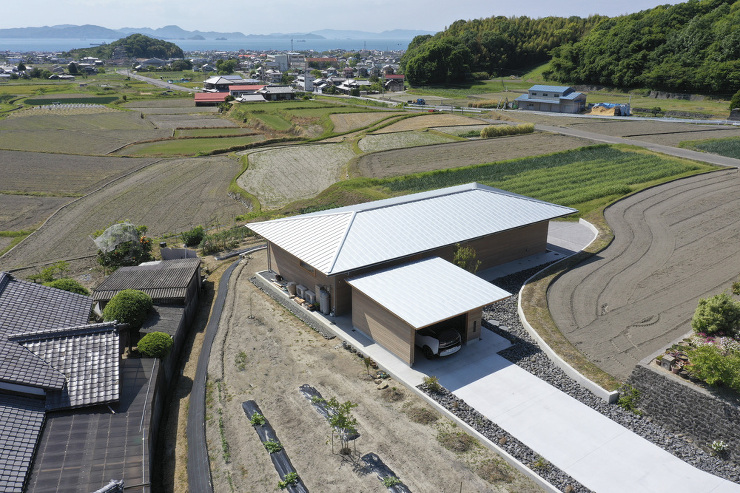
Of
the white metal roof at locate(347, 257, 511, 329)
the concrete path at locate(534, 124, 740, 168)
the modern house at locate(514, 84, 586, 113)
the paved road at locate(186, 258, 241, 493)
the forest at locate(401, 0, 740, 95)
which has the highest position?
the forest at locate(401, 0, 740, 95)

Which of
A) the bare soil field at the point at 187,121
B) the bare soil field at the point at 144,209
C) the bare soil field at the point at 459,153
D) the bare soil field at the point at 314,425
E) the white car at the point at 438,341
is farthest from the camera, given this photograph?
the bare soil field at the point at 187,121

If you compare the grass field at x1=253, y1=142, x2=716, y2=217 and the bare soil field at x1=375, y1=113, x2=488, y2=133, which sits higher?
the bare soil field at x1=375, y1=113, x2=488, y2=133

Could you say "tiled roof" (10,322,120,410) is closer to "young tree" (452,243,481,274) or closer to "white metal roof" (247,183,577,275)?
"white metal roof" (247,183,577,275)

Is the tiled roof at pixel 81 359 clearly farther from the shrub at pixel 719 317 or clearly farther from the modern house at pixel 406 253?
the shrub at pixel 719 317

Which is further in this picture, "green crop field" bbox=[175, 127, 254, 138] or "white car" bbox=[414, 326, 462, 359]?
"green crop field" bbox=[175, 127, 254, 138]

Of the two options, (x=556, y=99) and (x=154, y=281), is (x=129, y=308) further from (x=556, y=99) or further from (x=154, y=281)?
(x=556, y=99)

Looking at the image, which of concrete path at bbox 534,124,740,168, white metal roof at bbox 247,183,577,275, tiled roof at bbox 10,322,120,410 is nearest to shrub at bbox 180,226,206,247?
white metal roof at bbox 247,183,577,275

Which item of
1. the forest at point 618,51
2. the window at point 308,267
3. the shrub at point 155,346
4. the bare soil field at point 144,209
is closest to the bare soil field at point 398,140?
the bare soil field at point 144,209

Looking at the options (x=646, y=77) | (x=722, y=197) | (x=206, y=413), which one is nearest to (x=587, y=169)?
(x=722, y=197)
